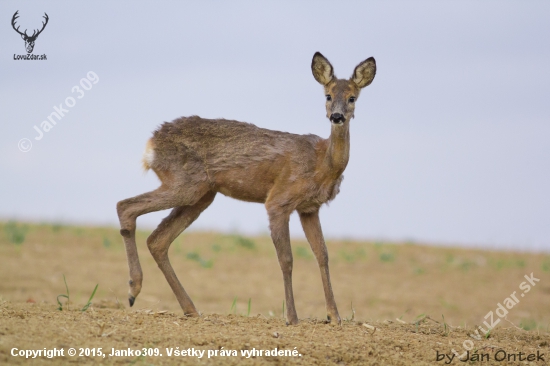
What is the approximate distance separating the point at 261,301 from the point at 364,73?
289 inches

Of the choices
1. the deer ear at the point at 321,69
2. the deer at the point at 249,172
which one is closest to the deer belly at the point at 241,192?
the deer at the point at 249,172

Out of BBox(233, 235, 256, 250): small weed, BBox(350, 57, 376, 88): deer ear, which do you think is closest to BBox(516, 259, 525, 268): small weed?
BBox(233, 235, 256, 250): small weed

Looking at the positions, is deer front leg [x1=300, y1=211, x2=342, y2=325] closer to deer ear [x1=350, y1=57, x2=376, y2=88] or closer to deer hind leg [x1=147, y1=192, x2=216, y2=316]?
deer hind leg [x1=147, y1=192, x2=216, y2=316]

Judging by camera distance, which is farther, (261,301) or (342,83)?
(261,301)

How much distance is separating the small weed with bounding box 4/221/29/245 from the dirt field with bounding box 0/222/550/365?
1.7 inches

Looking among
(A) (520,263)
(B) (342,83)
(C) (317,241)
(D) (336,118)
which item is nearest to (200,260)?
(A) (520,263)

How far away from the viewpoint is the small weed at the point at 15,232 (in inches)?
694

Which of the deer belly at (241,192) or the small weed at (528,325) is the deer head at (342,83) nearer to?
the deer belly at (241,192)

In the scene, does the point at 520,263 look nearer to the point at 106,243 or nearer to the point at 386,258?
the point at 386,258

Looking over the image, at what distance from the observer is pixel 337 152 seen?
8.29 m

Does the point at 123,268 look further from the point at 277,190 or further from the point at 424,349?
the point at 424,349

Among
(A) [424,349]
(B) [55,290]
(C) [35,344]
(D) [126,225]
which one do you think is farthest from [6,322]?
(B) [55,290]

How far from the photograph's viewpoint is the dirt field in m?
6.27

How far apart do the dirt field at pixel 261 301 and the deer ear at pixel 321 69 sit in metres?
2.94
